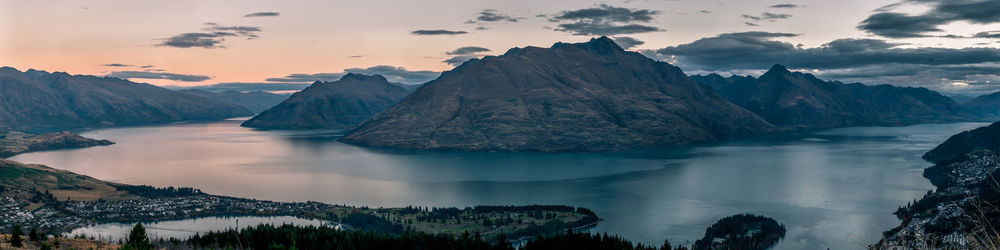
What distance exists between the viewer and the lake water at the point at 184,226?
6791 inches

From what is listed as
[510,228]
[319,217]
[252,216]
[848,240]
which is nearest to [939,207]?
[848,240]

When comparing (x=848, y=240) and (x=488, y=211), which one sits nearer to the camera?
(x=848, y=240)

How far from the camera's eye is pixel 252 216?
19788 cm

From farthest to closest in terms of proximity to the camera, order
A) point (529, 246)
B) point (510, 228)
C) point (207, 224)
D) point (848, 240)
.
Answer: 1. point (207, 224)
2. point (510, 228)
3. point (848, 240)
4. point (529, 246)

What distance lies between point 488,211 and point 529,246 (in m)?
104

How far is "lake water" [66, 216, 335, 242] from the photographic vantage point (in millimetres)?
172500

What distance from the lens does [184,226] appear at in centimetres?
18538

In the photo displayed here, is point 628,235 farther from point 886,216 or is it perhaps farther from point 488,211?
point 886,216

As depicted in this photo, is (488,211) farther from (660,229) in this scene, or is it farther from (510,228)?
(660,229)

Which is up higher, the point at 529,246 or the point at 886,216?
the point at 529,246

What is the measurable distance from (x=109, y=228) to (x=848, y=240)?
20645 centimetres

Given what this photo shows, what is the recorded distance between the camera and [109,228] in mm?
181000

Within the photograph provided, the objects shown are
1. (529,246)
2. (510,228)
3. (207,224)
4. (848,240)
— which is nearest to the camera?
(529,246)

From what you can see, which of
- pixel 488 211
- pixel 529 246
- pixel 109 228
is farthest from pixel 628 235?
pixel 109 228
